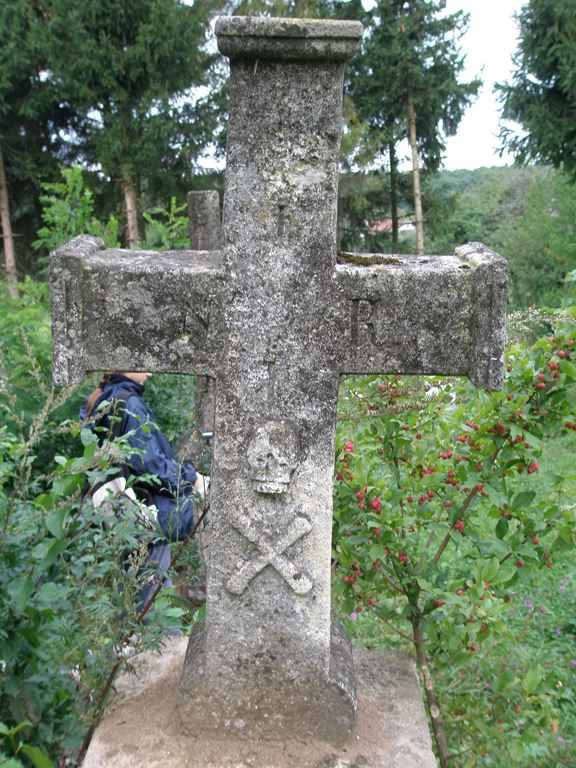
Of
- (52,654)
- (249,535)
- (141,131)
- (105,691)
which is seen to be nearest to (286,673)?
(249,535)

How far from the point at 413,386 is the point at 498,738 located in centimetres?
127

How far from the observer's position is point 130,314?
6.39ft

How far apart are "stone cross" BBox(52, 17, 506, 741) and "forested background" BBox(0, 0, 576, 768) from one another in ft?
0.90

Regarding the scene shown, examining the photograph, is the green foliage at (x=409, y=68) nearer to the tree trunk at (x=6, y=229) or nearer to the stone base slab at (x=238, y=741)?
the tree trunk at (x=6, y=229)

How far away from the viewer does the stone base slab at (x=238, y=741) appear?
6.46ft

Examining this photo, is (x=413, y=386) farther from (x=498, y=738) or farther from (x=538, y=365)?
(x=498, y=738)

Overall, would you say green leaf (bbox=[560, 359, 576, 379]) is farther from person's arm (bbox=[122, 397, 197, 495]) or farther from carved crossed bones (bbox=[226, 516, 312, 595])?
person's arm (bbox=[122, 397, 197, 495])

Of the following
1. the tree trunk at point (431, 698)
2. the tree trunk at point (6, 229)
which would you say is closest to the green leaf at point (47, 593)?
the tree trunk at point (431, 698)

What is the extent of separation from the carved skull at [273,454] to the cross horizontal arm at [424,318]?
0.26 meters

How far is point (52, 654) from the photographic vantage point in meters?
2.13

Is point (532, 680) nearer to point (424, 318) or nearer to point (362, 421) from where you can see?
point (362, 421)

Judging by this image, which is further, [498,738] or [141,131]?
[141,131]

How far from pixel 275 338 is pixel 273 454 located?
343 millimetres

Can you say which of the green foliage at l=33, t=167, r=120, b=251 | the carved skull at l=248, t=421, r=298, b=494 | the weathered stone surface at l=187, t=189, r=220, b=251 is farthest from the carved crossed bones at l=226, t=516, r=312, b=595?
the green foliage at l=33, t=167, r=120, b=251
